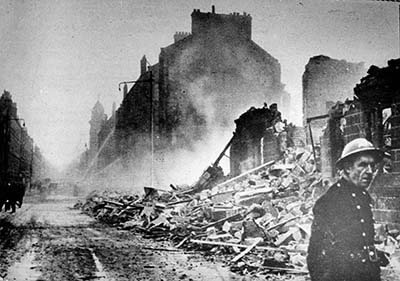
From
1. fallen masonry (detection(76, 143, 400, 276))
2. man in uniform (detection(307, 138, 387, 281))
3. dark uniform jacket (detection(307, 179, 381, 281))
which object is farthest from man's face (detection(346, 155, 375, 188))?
fallen masonry (detection(76, 143, 400, 276))

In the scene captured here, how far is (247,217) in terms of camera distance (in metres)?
7.45

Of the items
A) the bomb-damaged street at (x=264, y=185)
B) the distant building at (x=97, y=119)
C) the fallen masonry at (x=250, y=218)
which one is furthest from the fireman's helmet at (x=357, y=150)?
the distant building at (x=97, y=119)

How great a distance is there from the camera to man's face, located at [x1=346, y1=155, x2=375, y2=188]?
2807 millimetres

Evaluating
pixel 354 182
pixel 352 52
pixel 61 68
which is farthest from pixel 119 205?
pixel 354 182

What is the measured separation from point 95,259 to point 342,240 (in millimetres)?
4778

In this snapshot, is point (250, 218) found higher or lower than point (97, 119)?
lower

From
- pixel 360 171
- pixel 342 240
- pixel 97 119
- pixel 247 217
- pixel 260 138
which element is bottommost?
pixel 247 217

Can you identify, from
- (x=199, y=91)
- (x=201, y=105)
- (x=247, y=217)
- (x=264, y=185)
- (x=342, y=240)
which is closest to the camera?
(x=342, y=240)

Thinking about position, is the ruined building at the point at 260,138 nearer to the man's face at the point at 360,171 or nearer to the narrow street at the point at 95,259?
the narrow street at the point at 95,259

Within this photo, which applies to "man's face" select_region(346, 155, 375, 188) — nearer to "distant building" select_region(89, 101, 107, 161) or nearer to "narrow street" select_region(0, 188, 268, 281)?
"narrow street" select_region(0, 188, 268, 281)

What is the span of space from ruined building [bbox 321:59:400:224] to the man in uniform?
365 centimetres

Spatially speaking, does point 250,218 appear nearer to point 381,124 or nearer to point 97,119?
point 381,124

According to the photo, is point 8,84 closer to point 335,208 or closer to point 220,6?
point 220,6

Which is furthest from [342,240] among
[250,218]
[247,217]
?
[247,217]
